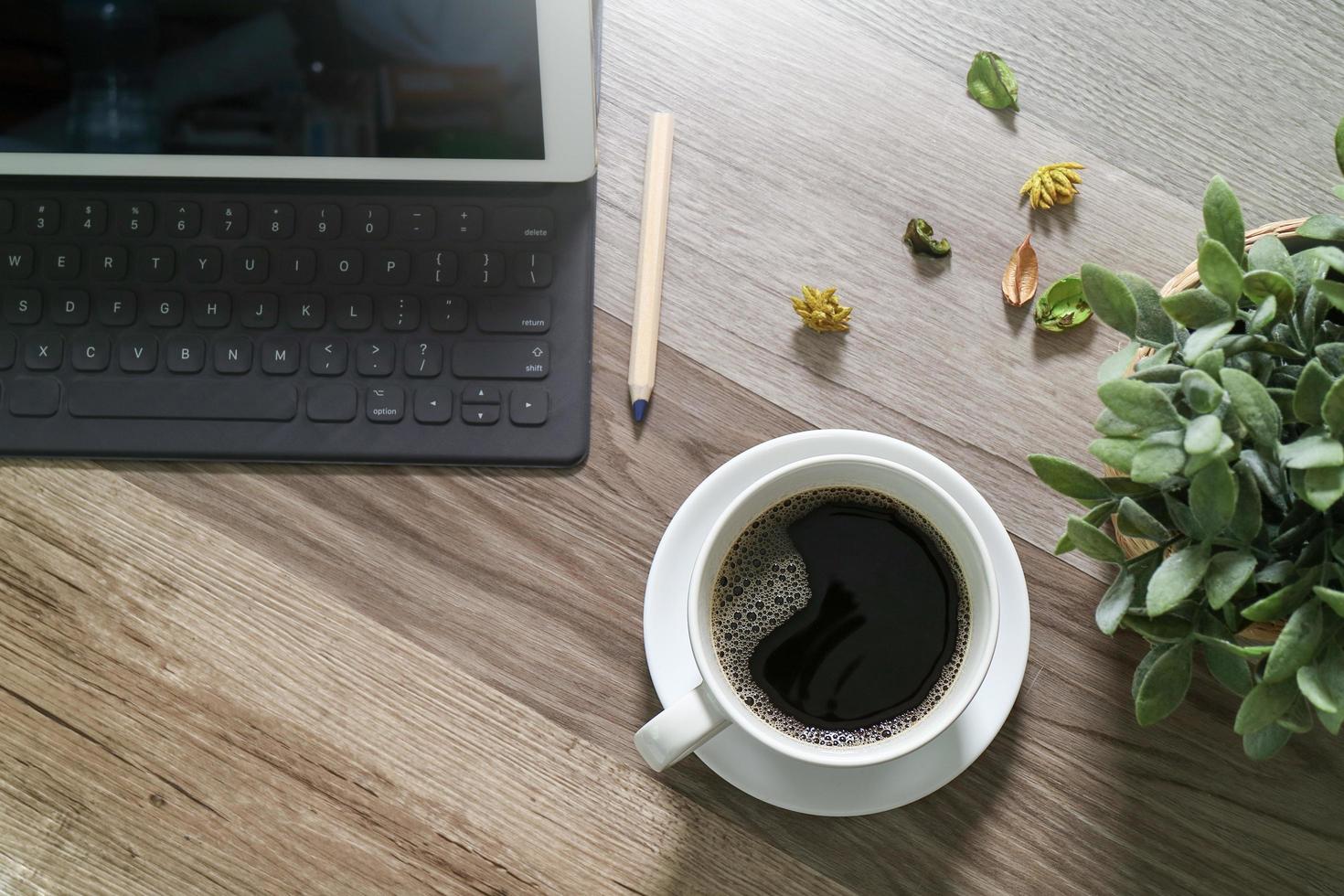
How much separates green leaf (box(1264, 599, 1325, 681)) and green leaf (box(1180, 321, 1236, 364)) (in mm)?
114

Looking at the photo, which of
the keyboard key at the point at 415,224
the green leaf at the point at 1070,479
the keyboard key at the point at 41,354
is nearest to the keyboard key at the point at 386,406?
the keyboard key at the point at 415,224

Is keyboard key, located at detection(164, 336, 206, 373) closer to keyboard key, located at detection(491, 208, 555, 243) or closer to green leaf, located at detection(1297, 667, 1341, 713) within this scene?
keyboard key, located at detection(491, 208, 555, 243)

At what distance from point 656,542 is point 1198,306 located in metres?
0.35

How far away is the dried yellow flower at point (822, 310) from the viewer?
645mm

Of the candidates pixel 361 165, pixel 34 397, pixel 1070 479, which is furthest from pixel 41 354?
pixel 1070 479

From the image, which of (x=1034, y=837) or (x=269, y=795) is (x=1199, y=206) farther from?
(x=269, y=795)

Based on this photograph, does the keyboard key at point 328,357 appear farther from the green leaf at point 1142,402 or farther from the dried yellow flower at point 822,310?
the green leaf at point 1142,402

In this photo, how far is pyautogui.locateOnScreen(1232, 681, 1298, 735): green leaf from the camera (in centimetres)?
42

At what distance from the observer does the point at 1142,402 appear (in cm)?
40

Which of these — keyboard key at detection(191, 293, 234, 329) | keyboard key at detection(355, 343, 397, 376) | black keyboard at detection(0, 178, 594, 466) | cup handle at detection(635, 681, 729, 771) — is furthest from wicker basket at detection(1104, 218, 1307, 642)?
keyboard key at detection(191, 293, 234, 329)

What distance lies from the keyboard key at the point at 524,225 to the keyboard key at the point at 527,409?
0.10 meters

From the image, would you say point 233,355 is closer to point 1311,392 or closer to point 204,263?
point 204,263

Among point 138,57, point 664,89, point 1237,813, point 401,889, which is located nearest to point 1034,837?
point 1237,813

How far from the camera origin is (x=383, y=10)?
574 millimetres
